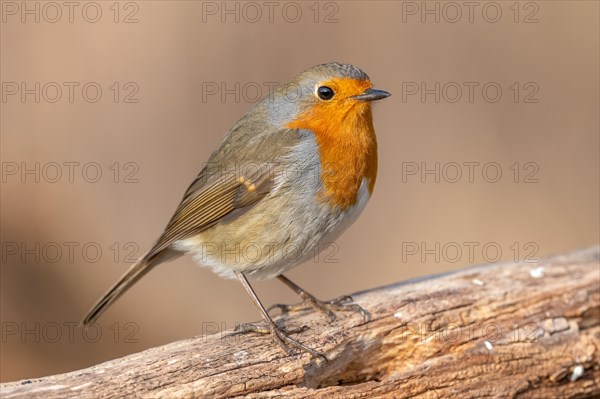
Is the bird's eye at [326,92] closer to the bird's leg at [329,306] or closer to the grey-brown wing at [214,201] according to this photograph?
the grey-brown wing at [214,201]

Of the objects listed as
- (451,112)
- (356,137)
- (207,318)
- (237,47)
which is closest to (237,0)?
(237,47)

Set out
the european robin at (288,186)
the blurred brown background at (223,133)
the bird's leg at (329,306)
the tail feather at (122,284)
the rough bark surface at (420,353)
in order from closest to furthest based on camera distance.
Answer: the rough bark surface at (420,353), the european robin at (288,186), the bird's leg at (329,306), the tail feather at (122,284), the blurred brown background at (223,133)

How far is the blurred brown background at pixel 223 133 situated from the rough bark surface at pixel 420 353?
8.38 feet

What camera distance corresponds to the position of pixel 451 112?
294 inches

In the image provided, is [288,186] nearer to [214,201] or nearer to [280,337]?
[214,201]

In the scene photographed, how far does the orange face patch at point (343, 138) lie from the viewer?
415cm

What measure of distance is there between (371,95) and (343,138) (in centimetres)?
27

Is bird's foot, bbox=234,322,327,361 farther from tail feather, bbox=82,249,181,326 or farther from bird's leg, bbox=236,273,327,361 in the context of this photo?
tail feather, bbox=82,249,181,326

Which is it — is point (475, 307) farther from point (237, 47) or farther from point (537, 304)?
point (237, 47)

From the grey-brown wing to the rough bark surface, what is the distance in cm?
67

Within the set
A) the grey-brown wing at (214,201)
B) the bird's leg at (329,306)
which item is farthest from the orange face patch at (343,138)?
the bird's leg at (329,306)

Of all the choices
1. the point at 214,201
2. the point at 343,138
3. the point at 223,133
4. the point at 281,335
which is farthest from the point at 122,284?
the point at 223,133

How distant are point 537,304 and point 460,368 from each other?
693mm

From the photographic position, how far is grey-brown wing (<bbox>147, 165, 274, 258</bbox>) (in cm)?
431
